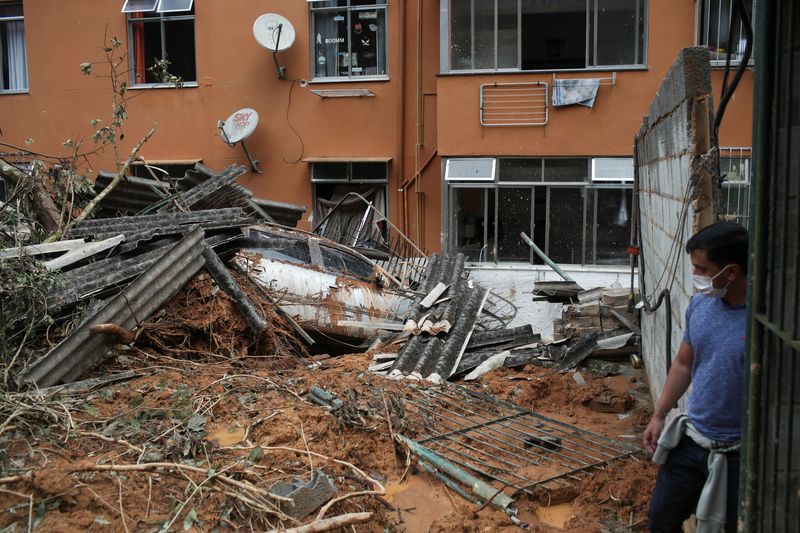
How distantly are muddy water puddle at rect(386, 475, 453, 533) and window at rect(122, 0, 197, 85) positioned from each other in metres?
13.5

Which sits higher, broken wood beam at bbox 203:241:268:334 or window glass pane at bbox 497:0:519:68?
window glass pane at bbox 497:0:519:68

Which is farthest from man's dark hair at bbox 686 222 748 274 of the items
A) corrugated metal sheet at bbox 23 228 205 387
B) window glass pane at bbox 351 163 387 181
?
window glass pane at bbox 351 163 387 181

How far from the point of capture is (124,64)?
645 inches

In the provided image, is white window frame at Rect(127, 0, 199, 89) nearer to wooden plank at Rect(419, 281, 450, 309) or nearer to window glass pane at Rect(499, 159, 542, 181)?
window glass pane at Rect(499, 159, 542, 181)

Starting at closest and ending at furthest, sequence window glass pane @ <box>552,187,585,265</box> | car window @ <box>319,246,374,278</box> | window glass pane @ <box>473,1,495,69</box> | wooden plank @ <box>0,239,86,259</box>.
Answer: wooden plank @ <box>0,239,86,259</box>
car window @ <box>319,246,374,278</box>
window glass pane @ <box>473,1,495,69</box>
window glass pane @ <box>552,187,585,265</box>

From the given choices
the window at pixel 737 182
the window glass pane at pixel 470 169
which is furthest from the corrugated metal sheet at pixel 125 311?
the window glass pane at pixel 470 169

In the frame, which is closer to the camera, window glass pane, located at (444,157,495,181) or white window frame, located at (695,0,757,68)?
white window frame, located at (695,0,757,68)

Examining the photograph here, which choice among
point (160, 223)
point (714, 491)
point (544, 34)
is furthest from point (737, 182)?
point (714, 491)

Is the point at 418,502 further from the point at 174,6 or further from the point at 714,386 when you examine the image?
the point at 174,6

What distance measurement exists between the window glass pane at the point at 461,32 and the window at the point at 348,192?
281cm

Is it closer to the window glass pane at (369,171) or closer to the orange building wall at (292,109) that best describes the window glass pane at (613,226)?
the orange building wall at (292,109)

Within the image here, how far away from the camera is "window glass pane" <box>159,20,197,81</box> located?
52.3 feet

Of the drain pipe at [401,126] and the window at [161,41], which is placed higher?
the window at [161,41]

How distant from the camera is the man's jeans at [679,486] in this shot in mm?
2920
